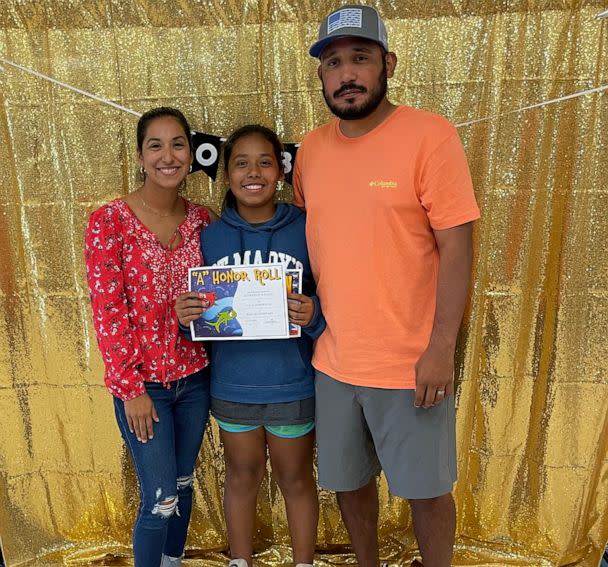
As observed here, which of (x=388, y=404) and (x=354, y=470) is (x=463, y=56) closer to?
(x=388, y=404)

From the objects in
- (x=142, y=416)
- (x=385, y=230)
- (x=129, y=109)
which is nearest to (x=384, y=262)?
(x=385, y=230)

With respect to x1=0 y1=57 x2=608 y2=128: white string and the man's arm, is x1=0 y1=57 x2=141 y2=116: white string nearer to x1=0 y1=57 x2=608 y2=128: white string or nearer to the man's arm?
x1=0 y1=57 x2=608 y2=128: white string

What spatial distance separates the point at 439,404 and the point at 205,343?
2.25 feet

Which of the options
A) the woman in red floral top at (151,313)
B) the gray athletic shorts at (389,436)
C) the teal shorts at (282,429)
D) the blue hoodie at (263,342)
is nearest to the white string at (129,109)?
the woman in red floral top at (151,313)

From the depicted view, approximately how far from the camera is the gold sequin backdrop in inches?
73.7

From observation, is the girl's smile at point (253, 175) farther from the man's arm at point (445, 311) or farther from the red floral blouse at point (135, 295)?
the man's arm at point (445, 311)

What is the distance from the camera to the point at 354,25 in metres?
1.43

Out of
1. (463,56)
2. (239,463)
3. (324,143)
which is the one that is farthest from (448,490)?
(463,56)

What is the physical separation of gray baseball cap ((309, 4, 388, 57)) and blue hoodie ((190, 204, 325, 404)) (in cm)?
48

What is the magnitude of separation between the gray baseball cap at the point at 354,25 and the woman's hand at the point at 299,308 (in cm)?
65

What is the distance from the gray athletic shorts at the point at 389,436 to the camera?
1537 mm

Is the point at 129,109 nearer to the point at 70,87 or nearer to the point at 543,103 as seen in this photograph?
the point at 70,87

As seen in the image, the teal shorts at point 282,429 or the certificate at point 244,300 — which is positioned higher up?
the certificate at point 244,300

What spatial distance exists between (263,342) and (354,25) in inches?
33.4
